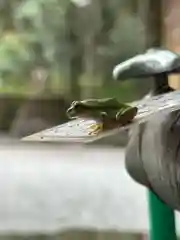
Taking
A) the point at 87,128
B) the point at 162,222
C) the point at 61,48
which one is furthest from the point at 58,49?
the point at 87,128

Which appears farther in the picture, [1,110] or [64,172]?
[1,110]

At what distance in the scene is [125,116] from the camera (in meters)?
0.46

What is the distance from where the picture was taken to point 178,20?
1.35 m

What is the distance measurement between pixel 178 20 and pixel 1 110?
0.43 m

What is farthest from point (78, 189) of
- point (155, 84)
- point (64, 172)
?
point (155, 84)

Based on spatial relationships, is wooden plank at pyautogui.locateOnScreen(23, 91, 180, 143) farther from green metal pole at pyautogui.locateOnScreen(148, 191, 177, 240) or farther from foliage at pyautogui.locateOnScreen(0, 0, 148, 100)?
foliage at pyautogui.locateOnScreen(0, 0, 148, 100)

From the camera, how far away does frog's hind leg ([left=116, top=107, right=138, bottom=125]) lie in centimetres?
46

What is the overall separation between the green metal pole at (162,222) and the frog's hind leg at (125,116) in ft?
0.71

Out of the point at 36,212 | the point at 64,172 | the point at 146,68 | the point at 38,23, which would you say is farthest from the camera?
the point at 38,23

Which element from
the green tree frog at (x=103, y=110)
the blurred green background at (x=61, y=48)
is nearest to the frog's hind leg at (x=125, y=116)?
the green tree frog at (x=103, y=110)

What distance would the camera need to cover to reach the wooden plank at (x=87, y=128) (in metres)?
0.45

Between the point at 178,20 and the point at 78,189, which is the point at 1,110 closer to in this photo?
the point at 78,189

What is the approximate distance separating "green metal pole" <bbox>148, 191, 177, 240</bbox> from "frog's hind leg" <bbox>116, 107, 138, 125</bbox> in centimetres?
22

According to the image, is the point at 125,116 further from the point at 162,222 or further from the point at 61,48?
the point at 61,48
